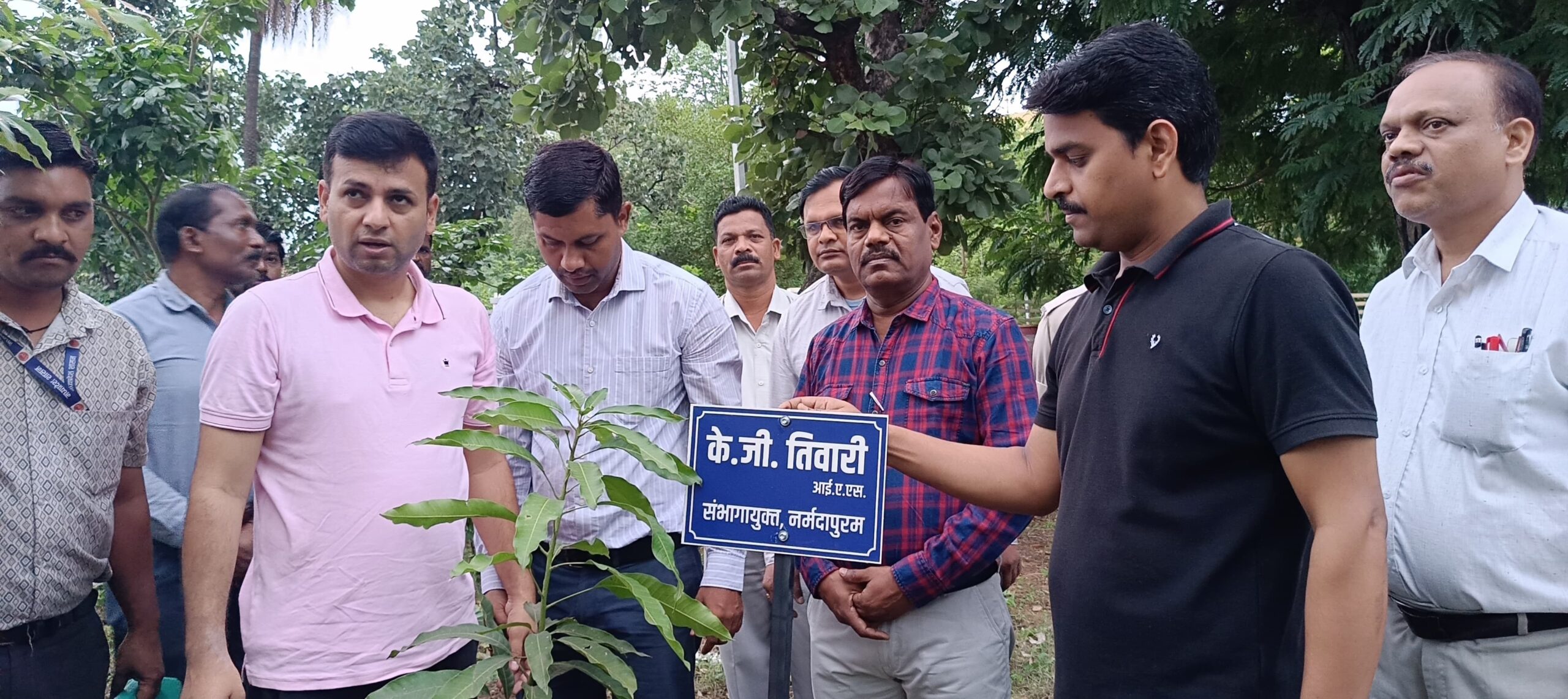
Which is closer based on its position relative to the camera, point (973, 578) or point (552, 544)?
point (552, 544)

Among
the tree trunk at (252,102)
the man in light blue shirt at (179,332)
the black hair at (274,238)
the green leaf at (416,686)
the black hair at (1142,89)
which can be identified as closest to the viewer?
the black hair at (1142,89)

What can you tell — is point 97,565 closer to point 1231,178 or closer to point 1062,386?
point 1062,386

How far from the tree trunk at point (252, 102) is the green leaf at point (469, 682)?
12744 millimetres

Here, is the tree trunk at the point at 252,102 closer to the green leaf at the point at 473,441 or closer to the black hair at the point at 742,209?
the black hair at the point at 742,209

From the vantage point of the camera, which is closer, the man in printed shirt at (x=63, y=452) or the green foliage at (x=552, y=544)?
the green foliage at (x=552, y=544)

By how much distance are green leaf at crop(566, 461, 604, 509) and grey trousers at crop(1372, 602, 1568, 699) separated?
1.42 m

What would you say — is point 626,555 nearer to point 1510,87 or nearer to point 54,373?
point 54,373

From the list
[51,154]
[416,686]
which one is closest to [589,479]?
[416,686]

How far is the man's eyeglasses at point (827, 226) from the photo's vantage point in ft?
12.6

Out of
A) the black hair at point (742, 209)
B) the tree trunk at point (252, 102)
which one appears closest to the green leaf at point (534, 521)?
the black hair at point (742, 209)

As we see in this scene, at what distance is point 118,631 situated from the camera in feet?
9.62

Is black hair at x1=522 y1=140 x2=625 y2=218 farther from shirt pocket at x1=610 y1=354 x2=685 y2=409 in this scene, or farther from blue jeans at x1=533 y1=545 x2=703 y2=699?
blue jeans at x1=533 y1=545 x2=703 y2=699

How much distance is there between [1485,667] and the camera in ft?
6.31

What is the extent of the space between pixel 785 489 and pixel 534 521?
0.46 meters
